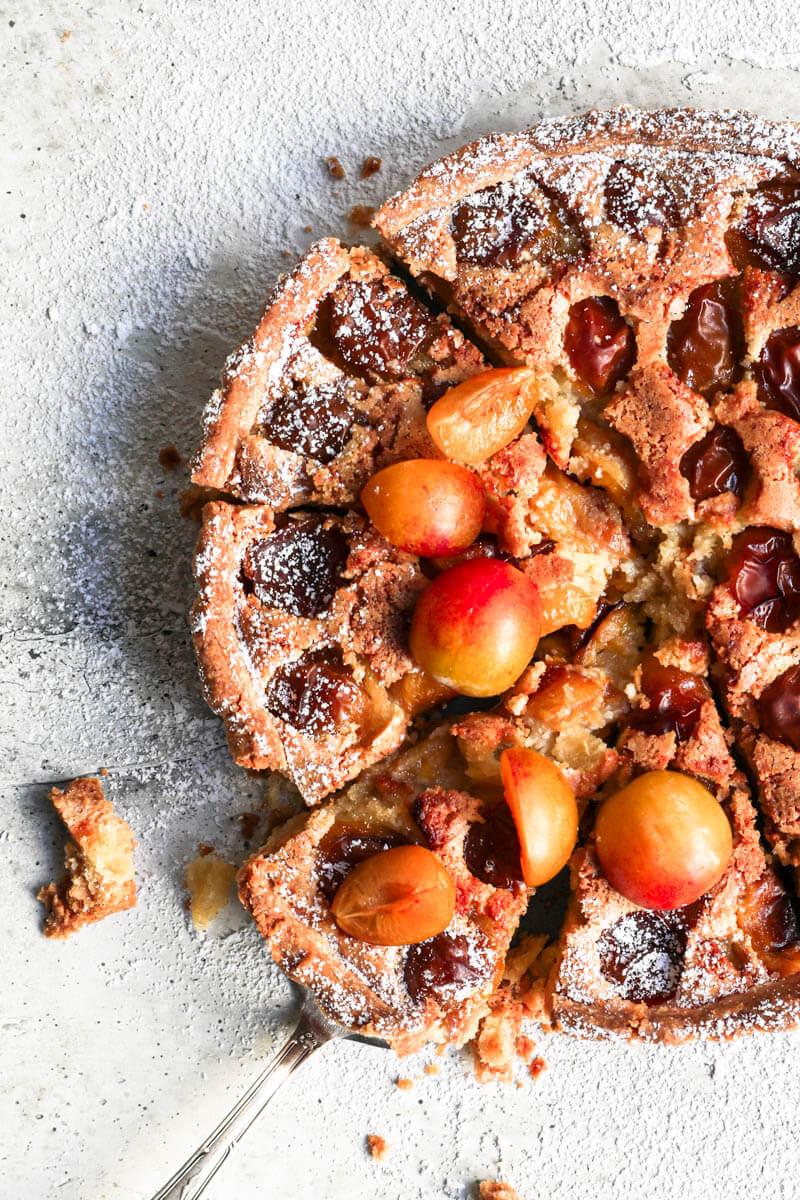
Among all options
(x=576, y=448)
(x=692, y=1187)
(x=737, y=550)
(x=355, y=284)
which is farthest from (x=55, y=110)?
(x=692, y=1187)

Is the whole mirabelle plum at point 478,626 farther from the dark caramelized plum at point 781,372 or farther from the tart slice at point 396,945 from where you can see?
the dark caramelized plum at point 781,372

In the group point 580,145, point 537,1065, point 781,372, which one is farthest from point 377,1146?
point 580,145

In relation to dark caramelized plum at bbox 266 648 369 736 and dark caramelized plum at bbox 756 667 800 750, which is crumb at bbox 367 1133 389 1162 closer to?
dark caramelized plum at bbox 266 648 369 736

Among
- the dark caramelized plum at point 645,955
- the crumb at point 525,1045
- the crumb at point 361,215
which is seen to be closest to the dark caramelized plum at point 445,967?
the dark caramelized plum at point 645,955

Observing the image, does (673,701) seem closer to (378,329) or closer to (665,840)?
(665,840)

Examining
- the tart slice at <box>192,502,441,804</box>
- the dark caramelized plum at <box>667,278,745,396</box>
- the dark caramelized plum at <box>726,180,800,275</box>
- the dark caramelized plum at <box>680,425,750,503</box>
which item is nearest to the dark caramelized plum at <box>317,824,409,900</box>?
the tart slice at <box>192,502,441,804</box>

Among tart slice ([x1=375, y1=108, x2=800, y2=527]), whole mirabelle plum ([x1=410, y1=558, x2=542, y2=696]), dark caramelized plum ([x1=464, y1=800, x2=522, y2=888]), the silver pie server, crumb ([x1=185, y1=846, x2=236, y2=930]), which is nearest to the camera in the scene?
whole mirabelle plum ([x1=410, y1=558, x2=542, y2=696])
